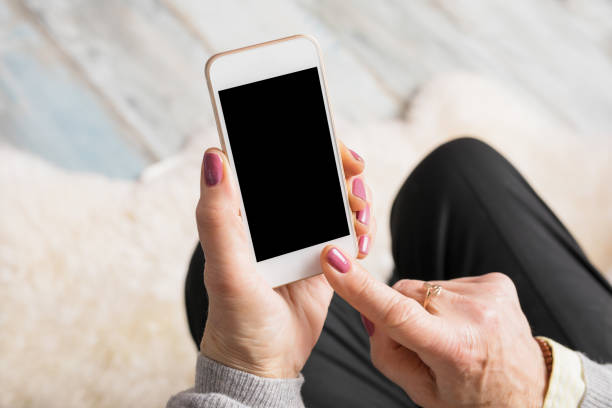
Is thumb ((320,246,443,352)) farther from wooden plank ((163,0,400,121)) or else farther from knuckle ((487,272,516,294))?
wooden plank ((163,0,400,121))

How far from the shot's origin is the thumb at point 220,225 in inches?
18.7

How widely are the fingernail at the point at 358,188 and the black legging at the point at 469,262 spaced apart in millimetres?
152

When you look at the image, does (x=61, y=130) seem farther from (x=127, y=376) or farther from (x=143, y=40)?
(x=127, y=376)

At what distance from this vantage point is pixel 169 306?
982 mm

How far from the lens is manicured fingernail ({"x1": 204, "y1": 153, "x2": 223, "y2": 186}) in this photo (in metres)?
0.48

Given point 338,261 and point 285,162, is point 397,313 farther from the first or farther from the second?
point 285,162

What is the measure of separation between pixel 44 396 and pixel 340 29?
1033 millimetres

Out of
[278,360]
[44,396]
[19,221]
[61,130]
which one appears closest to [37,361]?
[44,396]

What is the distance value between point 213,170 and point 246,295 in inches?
5.3

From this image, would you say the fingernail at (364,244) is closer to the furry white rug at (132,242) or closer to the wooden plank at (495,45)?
the furry white rug at (132,242)

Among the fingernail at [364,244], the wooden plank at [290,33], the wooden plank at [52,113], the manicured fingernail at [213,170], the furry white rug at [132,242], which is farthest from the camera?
the wooden plank at [290,33]

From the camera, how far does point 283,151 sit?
57 cm

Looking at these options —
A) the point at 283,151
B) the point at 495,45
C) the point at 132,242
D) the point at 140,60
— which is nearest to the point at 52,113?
the point at 140,60

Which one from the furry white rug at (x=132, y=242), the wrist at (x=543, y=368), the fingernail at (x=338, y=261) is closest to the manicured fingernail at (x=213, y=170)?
the fingernail at (x=338, y=261)
